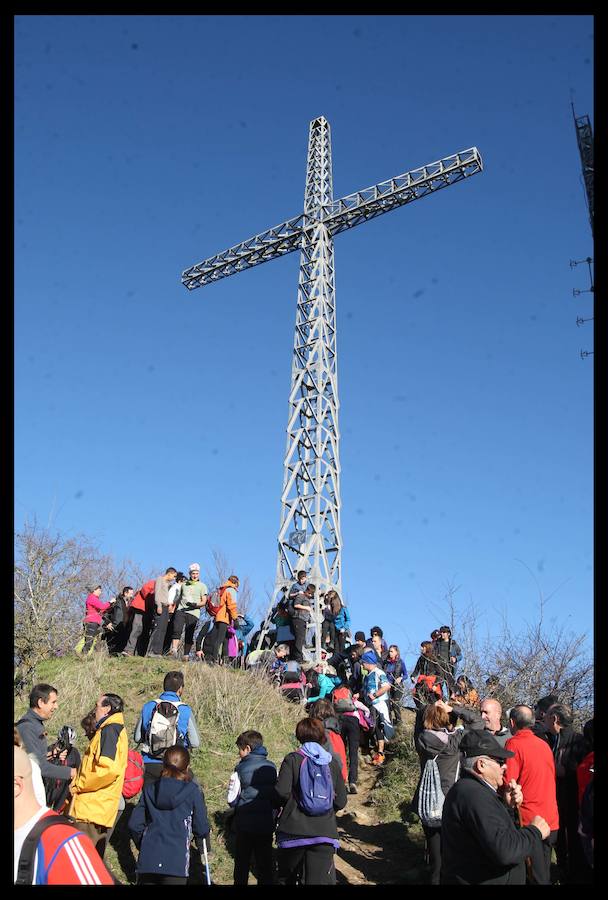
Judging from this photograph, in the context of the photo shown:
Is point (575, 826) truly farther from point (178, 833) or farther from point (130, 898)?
point (130, 898)

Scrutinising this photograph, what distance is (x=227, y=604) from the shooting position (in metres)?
13.1

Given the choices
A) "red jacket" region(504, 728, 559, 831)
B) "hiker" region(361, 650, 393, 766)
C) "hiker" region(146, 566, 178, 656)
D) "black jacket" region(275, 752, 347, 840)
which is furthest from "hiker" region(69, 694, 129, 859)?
"hiker" region(146, 566, 178, 656)

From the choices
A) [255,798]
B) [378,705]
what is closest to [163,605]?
[378,705]

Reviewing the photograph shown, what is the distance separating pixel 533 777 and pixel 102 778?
11.2 feet

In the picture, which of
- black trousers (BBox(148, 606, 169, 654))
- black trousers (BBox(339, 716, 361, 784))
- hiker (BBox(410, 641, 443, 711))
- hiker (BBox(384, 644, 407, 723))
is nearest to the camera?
black trousers (BBox(339, 716, 361, 784))

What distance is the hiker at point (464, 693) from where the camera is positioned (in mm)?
9438

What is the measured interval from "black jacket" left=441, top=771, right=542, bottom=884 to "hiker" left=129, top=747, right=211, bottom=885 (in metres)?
2.40

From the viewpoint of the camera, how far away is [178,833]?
585cm

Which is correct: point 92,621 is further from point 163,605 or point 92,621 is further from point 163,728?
point 163,728

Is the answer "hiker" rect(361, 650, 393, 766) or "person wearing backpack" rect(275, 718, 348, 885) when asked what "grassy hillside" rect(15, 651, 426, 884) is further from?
"person wearing backpack" rect(275, 718, 348, 885)

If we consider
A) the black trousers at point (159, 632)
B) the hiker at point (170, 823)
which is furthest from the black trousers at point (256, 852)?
the black trousers at point (159, 632)

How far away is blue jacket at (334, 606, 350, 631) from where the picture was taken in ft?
49.8

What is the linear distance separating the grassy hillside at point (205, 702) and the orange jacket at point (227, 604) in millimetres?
946
